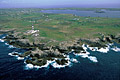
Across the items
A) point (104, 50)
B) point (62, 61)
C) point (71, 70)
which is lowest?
point (71, 70)

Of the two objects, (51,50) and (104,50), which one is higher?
(51,50)

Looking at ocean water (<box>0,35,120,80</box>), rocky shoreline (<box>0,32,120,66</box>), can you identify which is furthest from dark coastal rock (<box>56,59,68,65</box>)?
ocean water (<box>0,35,120,80</box>)

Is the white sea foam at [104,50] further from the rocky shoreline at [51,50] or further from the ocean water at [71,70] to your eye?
the ocean water at [71,70]

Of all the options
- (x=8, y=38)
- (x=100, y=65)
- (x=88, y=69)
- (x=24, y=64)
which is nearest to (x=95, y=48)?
(x=100, y=65)

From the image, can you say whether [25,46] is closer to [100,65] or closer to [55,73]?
[55,73]

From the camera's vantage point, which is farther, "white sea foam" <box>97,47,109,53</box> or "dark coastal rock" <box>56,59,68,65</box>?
"white sea foam" <box>97,47,109,53</box>

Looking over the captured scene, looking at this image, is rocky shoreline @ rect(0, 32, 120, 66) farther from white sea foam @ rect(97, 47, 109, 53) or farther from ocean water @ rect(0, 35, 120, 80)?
ocean water @ rect(0, 35, 120, 80)

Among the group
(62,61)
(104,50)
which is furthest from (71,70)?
(104,50)

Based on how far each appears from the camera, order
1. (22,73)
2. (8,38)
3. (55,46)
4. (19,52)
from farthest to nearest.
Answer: (8,38), (55,46), (19,52), (22,73)

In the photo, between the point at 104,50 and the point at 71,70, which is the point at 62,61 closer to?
the point at 71,70
